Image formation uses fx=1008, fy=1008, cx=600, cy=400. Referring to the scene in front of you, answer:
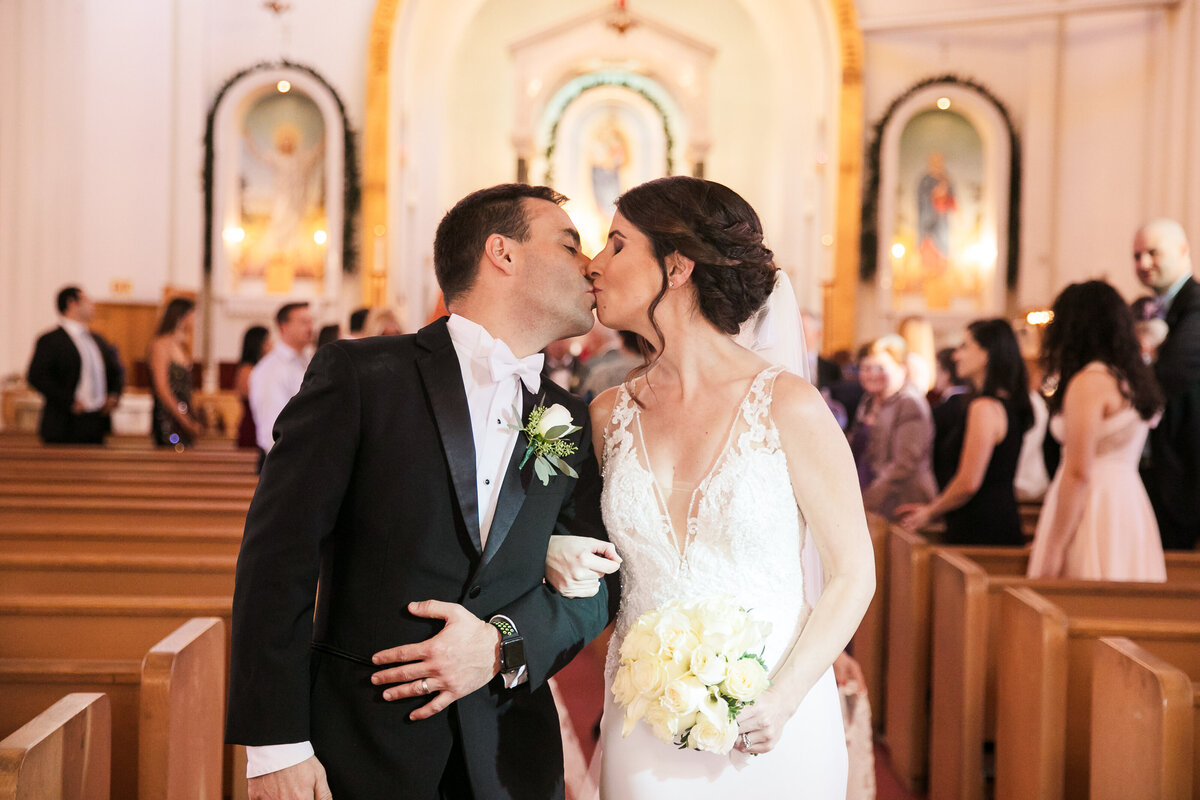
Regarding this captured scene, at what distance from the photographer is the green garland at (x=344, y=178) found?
508 inches

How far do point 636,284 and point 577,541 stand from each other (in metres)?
0.53

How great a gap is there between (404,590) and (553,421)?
0.39 meters

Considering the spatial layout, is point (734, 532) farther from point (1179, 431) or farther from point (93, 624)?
point (1179, 431)

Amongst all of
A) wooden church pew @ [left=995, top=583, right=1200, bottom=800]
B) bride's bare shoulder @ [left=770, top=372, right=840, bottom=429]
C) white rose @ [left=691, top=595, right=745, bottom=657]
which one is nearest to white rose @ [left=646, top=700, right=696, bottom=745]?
white rose @ [left=691, top=595, right=745, bottom=657]

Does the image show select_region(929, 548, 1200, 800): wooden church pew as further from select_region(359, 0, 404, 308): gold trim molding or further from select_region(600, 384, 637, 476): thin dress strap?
select_region(359, 0, 404, 308): gold trim molding

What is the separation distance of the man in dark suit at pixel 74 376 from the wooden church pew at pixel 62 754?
6.11 meters

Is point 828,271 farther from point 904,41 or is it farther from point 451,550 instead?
point 451,550

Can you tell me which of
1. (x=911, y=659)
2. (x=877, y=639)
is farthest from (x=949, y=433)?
(x=911, y=659)

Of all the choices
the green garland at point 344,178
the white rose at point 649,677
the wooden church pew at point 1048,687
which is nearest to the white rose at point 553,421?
the white rose at point 649,677

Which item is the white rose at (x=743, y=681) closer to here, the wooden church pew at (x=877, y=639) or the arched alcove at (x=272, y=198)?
the wooden church pew at (x=877, y=639)

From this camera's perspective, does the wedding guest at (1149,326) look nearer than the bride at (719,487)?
No

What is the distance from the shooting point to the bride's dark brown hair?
197cm

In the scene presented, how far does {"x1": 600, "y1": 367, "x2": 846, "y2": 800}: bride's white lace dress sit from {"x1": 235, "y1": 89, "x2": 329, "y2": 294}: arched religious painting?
12021mm

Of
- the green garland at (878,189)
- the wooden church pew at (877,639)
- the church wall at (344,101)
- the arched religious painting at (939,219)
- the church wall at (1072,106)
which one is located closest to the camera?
A: the wooden church pew at (877,639)
